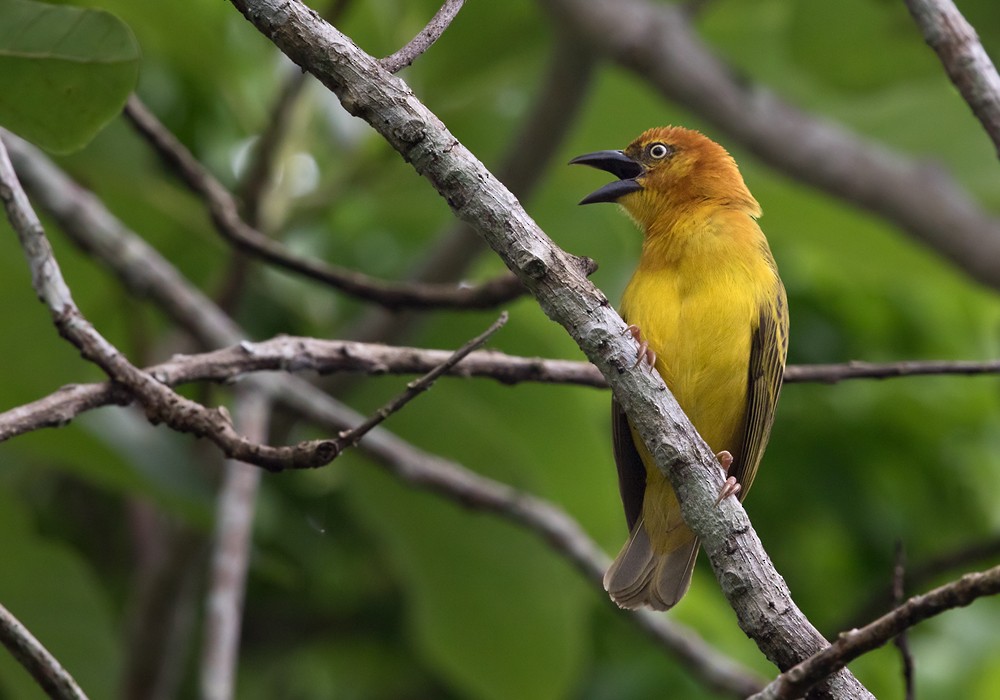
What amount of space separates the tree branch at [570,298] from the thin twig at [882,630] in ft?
0.74

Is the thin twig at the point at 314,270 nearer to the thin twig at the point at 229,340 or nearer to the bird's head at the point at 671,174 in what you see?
the thin twig at the point at 229,340

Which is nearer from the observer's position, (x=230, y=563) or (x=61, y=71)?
(x=61, y=71)

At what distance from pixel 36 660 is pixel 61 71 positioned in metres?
0.98

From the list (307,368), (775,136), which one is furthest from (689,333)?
(307,368)

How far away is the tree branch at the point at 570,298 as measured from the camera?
1.91 metres

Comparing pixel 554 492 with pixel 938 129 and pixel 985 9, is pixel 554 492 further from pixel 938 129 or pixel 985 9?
pixel 985 9

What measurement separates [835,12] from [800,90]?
977 millimetres

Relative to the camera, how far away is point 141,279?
12.2 feet

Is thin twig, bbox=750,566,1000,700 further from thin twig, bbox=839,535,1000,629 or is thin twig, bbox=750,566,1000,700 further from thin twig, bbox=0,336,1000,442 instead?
thin twig, bbox=839,535,1000,629

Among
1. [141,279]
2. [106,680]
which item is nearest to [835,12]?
[141,279]

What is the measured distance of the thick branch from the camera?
12.5 feet

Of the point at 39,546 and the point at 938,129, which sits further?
the point at 938,129

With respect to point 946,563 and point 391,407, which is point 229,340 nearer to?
point 391,407

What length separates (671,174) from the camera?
366 cm
